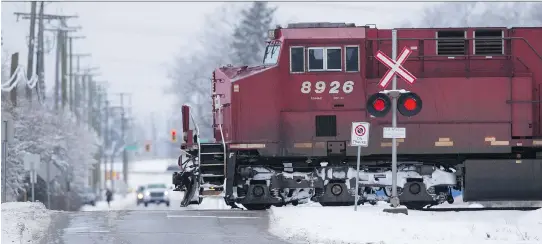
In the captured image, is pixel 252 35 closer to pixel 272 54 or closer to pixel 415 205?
pixel 272 54

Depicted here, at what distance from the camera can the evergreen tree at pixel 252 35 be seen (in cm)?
9631

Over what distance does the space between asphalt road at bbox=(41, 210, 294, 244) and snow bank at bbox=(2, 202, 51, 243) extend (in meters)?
0.30

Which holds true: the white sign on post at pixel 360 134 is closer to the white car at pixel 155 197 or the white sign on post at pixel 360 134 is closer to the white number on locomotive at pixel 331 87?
the white number on locomotive at pixel 331 87

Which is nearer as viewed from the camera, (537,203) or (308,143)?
(308,143)

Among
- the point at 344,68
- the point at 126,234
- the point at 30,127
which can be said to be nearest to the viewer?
the point at 126,234

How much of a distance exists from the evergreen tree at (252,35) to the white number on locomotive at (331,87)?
63038 mm

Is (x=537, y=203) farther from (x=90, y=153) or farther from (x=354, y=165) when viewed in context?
(x=90, y=153)

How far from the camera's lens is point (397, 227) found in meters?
24.4

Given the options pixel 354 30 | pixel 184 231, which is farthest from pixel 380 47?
pixel 184 231

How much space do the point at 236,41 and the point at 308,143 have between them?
68.0 m

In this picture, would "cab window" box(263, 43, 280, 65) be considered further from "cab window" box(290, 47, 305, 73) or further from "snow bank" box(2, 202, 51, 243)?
"snow bank" box(2, 202, 51, 243)

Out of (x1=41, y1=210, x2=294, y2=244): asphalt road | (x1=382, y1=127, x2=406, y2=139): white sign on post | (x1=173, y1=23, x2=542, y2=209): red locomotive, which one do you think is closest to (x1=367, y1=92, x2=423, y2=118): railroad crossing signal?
(x1=382, y1=127, x2=406, y2=139): white sign on post

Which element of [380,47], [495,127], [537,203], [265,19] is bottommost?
[537,203]

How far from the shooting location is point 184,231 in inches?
998
